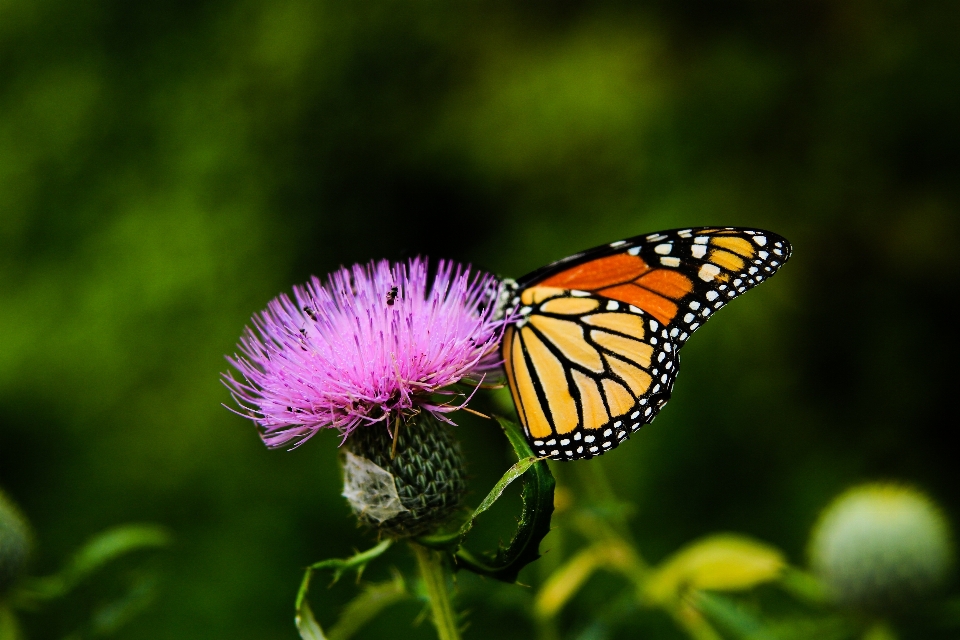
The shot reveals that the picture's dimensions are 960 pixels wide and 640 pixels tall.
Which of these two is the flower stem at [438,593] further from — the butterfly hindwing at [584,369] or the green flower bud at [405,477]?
the butterfly hindwing at [584,369]

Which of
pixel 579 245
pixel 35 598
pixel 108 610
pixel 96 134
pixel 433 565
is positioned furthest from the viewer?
pixel 96 134

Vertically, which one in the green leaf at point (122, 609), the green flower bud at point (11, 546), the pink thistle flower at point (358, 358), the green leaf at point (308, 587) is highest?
the green flower bud at point (11, 546)

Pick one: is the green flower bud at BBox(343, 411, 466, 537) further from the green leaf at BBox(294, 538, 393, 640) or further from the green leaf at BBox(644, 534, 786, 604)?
the green leaf at BBox(644, 534, 786, 604)

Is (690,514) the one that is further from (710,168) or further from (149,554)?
(149,554)

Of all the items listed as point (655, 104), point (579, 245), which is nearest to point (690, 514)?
point (579, 245)

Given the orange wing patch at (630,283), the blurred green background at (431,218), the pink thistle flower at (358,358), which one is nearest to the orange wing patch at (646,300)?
the orange wing patch at (630,283)

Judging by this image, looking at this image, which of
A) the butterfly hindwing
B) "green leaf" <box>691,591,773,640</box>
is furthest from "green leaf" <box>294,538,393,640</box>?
"green leaf" <box>691,591,773,640</box>
